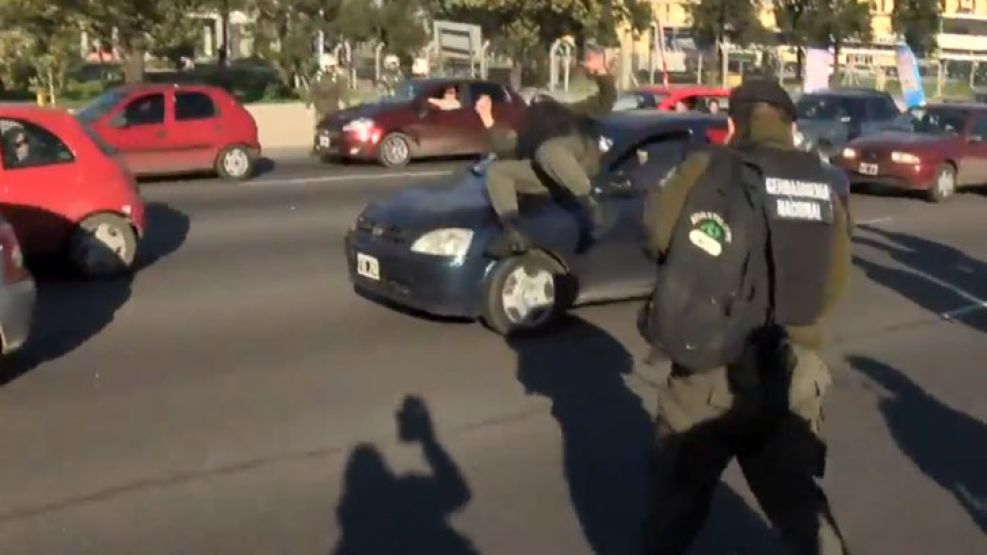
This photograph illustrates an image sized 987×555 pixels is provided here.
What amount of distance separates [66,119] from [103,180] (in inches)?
22.6

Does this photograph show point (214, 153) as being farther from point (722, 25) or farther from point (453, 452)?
point (722, 25)

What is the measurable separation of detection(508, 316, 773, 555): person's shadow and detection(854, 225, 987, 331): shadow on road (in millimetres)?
3336

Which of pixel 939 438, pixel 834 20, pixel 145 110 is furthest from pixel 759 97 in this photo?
pixel 834 20

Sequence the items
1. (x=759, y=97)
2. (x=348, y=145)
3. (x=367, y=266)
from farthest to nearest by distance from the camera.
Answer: (x=348, y=145) < (x=367, y=266) < (x=759, y=97)

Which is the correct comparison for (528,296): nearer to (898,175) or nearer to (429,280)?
(429,280)

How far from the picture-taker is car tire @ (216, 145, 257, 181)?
21.6m

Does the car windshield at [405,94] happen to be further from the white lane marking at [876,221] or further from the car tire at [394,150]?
the white lane marking at [876,221]

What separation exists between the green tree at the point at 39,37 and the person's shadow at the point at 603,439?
22968mm

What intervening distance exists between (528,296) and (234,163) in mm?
12541

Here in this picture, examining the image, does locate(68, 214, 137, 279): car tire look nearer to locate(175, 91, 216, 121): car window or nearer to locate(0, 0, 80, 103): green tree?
locate(175, 91, 216, 121): car window

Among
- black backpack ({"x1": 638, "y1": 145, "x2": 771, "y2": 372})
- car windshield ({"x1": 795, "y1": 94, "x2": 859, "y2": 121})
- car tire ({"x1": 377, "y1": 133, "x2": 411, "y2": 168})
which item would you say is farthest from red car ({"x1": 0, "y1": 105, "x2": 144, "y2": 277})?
car windshield ({"x1": 795, "y1": 94, "x2": 859, "y2": 121})

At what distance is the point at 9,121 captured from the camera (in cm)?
1163

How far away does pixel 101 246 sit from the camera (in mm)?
12258

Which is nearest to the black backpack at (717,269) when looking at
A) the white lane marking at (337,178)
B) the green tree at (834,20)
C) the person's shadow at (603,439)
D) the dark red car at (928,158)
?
the person's shadow at (603,439)
